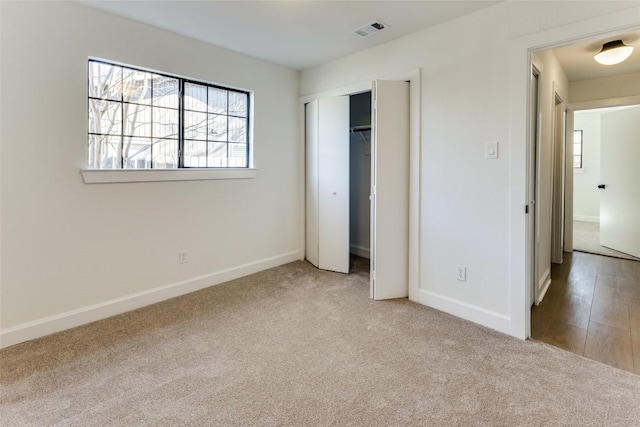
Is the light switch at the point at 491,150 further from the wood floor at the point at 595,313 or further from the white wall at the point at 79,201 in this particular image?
the white wall at the point at 79,201

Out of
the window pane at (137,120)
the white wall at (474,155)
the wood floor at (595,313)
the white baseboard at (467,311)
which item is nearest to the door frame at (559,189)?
the wood floor at (595,313)

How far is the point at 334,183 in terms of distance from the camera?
3973 mm

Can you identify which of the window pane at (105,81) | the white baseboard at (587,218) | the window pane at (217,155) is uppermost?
the window pane at (105,81)

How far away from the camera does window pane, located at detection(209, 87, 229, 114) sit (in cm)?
354

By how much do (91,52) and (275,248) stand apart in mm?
2601

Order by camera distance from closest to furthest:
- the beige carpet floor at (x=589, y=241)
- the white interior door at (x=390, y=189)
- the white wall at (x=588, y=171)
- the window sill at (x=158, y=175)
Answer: the window sill at (x=158, y=175)
the white interior door at (x=390, y=189)
the beige carpet floor at (x=589, y=241)
the white wall at (x=588, y=171)

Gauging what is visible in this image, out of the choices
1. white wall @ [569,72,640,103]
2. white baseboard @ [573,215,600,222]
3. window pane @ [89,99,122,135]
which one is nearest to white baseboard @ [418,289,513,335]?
window pane @ [89,99,122,135]

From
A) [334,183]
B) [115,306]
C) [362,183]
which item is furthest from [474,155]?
[115,306]

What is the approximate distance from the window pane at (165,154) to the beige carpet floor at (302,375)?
134 cm

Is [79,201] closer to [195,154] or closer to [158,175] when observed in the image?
[158,175]

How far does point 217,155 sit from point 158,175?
2.45ft

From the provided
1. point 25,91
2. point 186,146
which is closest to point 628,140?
point 186,146

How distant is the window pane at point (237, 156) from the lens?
3.77 m

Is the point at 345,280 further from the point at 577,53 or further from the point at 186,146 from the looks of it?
the point at 577,53
